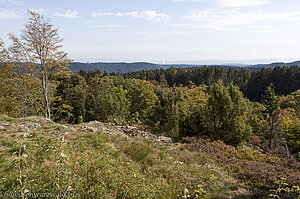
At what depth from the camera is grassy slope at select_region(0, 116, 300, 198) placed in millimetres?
3600

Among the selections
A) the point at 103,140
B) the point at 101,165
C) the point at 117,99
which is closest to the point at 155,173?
the point at 101,165

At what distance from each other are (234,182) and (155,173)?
319 centimetres

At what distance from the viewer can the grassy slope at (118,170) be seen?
3.60 m

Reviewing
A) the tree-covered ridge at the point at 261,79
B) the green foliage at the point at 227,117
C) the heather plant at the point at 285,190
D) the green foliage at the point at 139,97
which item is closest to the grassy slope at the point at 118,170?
the heather plant at the point at 285,190

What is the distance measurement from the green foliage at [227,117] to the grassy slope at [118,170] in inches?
86.4

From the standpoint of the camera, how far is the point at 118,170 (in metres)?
4.80

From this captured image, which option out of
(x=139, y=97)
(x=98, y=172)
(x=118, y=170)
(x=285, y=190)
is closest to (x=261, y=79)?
(x=139, y=97)

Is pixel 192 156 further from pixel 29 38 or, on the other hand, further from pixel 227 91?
pixel 29 38

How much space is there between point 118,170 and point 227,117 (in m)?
9.88

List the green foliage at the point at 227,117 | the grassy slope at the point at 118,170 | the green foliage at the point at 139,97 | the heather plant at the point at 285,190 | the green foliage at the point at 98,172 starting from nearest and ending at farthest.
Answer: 1. the heather plant at the point at 285,190
2. the green foliage at the point at 98,172
3. the grassy slope at the point at 118,170
4. the green foliage at the point at 227,117
5. the green foliage at the point at 139,97

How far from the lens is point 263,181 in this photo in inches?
257

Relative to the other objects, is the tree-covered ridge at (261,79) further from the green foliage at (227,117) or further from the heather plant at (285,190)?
the heather plant at (285,190)

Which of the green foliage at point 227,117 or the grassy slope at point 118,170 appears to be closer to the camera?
the grassy slope at point 118,170

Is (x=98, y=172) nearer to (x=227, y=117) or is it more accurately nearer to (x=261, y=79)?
(x=227, y=117)
